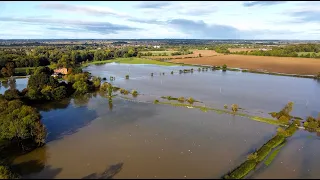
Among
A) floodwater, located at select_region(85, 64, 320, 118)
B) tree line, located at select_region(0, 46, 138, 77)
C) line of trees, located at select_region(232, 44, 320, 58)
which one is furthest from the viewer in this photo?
line of trees, located at select_region(232, 44, 320, 58)

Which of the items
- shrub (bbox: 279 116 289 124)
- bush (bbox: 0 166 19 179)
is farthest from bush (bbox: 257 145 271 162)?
bush (bbox: 0 166 19 179)

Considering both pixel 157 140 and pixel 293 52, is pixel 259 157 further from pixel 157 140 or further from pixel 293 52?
pixel 293 52

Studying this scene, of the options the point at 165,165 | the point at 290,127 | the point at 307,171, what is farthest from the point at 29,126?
the point at 290,127

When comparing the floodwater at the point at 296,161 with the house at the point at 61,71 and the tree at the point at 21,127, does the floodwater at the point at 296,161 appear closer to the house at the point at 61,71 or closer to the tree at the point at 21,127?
the tree at the point at 21,127

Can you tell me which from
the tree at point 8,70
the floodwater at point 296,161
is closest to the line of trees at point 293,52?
the floodwater at point 296,161

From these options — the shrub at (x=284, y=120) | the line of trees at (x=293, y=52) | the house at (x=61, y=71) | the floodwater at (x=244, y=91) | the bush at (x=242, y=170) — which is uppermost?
the line of trees at (x=293, y=52)

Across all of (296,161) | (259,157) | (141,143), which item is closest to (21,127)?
(141,143)

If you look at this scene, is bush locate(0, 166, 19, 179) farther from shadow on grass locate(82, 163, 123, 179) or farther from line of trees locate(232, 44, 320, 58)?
line of trees locate(232, 44, 320, 58)
